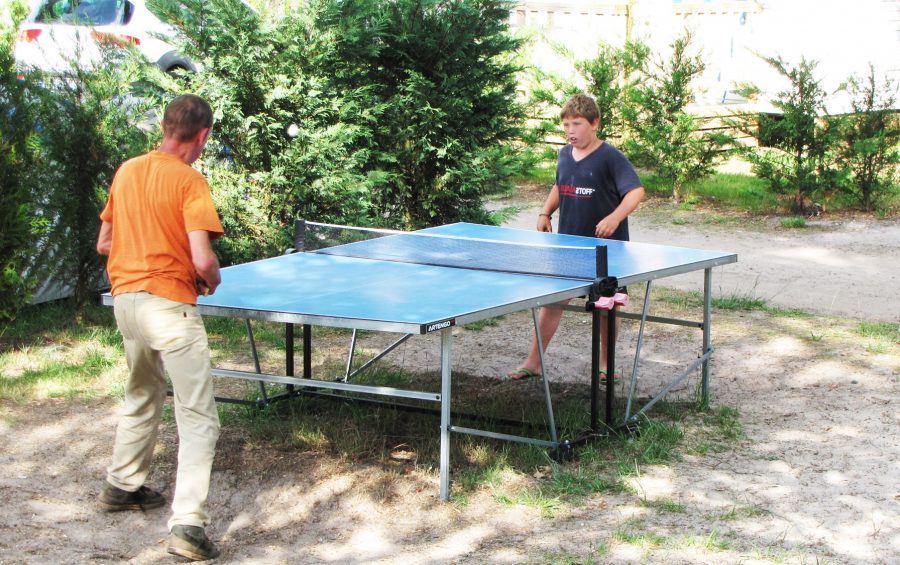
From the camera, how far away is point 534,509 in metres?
4.78

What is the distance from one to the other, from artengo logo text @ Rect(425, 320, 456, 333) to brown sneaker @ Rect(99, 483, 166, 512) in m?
1.48

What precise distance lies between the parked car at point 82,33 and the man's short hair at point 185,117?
3814 mm

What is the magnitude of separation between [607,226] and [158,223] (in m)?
3.04

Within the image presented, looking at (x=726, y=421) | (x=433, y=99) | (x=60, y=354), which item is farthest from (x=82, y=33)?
(x=726, y=421)

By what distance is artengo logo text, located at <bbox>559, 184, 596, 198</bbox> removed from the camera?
6.62m

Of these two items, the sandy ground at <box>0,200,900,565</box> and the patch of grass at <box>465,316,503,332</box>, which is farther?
the patch of grass at <box>465,316,503,332</box>

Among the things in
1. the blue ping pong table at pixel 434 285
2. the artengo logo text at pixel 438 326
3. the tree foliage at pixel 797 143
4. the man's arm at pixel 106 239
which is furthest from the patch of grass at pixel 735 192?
the man's arm at pixel 106 239

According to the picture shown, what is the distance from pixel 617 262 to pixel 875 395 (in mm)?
1886

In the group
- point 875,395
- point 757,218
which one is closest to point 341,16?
point 875,395

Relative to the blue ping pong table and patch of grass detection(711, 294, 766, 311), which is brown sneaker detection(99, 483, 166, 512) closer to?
the blue ping pong table

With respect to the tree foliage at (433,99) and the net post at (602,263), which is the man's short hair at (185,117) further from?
the tree foliage at (433,99)

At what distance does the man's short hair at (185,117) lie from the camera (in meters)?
4.14

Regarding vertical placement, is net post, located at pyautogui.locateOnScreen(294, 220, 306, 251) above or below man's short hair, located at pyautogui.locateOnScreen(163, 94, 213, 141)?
below

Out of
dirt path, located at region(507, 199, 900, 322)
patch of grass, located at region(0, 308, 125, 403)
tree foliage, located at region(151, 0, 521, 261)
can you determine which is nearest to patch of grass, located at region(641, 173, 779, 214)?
dirt path, located at region(507, 199, 900, 322)
